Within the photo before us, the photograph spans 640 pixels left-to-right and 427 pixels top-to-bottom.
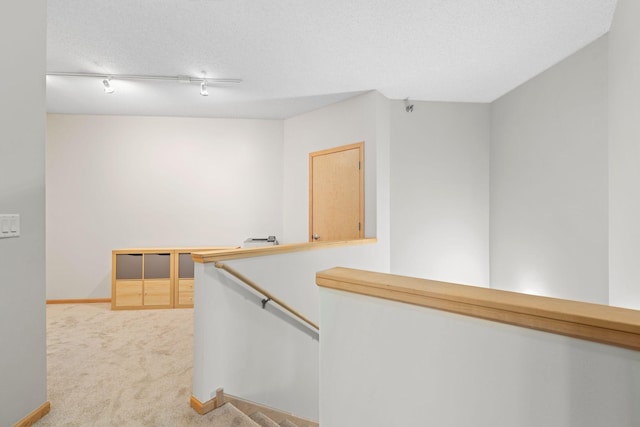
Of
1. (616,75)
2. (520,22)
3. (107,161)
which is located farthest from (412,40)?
(107,161)

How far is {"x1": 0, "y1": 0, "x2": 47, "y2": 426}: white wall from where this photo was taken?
1.52 m

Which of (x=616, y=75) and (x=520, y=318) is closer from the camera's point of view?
(x=520, y=318)

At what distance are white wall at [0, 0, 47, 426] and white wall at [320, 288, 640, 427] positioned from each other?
1.66 meters

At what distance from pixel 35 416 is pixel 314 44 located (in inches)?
127

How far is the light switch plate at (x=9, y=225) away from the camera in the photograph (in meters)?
1.51

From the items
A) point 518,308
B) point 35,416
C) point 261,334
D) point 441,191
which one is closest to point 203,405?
point 261,334

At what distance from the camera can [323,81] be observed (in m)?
3.44

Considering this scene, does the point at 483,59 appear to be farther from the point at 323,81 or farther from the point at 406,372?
the point at 406,372

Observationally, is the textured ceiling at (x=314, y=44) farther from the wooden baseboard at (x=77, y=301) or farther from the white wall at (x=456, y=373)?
the wooden baseboard at (x=77, y=301)

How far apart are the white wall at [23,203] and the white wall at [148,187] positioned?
9.57 ft

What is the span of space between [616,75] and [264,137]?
13.3ft

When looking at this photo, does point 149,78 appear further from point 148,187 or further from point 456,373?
point 456,373

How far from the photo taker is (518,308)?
2.32 ft

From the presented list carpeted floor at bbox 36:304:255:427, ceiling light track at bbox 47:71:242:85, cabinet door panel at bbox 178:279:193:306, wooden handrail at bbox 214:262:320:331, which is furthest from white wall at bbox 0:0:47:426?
cabinet door panel at bbox 178:279:193:306
